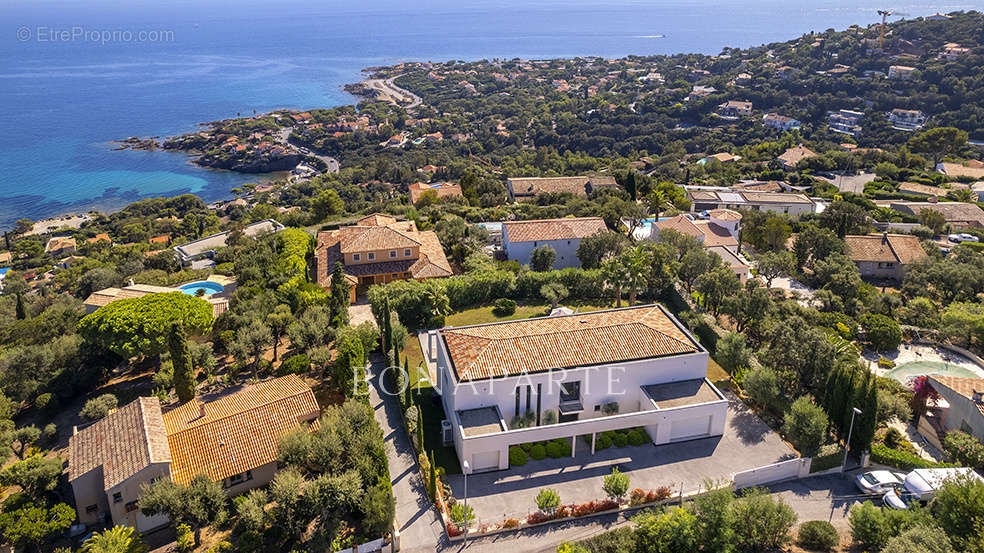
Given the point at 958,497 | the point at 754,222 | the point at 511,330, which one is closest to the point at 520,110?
the point at 754,222

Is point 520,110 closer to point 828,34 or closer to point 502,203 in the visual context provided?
point 828,34

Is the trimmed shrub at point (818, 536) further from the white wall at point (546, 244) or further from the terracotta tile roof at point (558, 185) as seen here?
the terracotta tile roof at point (558, 185)

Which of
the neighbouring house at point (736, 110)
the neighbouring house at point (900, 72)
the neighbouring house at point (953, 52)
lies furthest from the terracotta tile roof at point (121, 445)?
the neighbouring house at point (953, 52)

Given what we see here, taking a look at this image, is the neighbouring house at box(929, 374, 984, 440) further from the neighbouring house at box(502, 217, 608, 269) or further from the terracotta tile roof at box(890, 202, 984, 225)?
the terracotta tile roof at box(890, 202, 984, 225)

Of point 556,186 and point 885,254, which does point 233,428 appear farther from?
point 556,186

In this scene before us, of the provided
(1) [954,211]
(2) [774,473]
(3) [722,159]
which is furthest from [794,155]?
(2) [774,473]

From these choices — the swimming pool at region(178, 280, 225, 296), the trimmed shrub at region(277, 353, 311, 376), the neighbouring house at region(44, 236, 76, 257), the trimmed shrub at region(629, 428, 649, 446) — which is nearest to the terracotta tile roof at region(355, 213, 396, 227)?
the swimming pool at region(178, 280, 225, 296)
